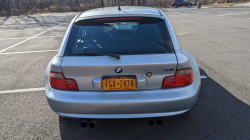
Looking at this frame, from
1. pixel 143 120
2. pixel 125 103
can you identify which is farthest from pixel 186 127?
pixel 125 103

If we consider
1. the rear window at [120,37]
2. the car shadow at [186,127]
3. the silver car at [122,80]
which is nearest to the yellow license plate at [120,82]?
the silver car at [122,80]

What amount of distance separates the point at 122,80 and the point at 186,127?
1.20 m

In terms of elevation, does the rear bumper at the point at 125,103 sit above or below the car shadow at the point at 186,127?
above

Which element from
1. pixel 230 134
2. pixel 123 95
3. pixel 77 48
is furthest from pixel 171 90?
pixel 77 48

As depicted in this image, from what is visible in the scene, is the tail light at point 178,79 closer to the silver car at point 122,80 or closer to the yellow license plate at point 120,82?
the silver car at point 122,80

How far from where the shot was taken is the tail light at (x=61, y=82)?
2553 mm

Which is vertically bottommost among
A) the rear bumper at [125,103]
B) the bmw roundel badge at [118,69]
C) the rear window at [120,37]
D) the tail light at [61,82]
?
the rear bumper at [125,103]

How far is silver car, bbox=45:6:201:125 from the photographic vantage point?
7.99 ft

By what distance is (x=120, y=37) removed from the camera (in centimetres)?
278

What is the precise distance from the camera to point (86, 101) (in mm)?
2453

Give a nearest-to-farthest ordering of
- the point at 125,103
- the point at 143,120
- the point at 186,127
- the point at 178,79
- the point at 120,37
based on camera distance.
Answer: the point at 125,103 → the point at 178,79 → the point at 120,37 → the point at 186,127 → the point at 143,120

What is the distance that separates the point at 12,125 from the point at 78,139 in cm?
111

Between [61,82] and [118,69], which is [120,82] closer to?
[118,69]

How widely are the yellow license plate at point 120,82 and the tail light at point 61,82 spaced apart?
0.36 m
